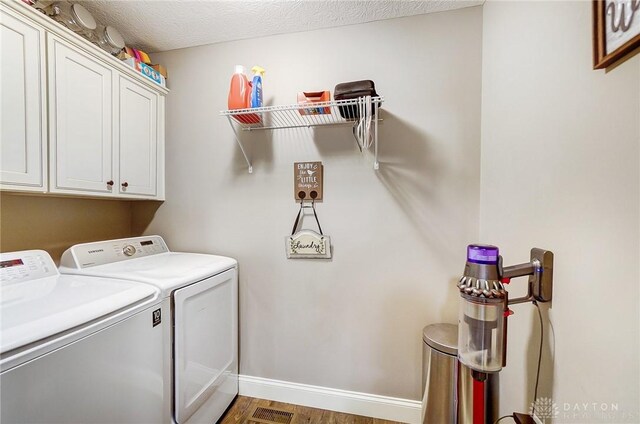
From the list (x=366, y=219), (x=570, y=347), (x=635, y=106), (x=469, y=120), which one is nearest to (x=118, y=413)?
(x=366, y=219)

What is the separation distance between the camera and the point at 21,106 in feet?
3.59

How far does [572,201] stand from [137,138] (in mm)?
2189

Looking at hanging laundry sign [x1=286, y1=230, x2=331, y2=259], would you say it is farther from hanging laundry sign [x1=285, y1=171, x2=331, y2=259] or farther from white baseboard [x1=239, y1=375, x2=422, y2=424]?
white baseboard [x1=239, y1=375, x2=422, y2=424]

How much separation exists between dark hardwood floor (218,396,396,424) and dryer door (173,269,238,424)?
0.64ft

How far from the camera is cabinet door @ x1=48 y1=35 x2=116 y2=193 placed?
1218 millimetres

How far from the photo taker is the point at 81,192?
134 centimetres

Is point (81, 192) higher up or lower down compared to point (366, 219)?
higher up

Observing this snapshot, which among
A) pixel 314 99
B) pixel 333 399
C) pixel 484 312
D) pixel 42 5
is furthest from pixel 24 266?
pixel 484 312

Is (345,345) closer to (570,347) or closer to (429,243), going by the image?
(429,243)

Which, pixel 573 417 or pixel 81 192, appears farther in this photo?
pixel 81 192

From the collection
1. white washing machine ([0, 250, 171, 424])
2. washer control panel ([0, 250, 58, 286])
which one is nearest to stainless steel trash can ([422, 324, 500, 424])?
white washing machine ([0, 250, 171, 424])

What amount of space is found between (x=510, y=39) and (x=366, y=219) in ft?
3.54

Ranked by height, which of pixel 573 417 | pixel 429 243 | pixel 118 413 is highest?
pixel 429 243

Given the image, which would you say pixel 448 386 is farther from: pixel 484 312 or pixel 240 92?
pixel 240 92
